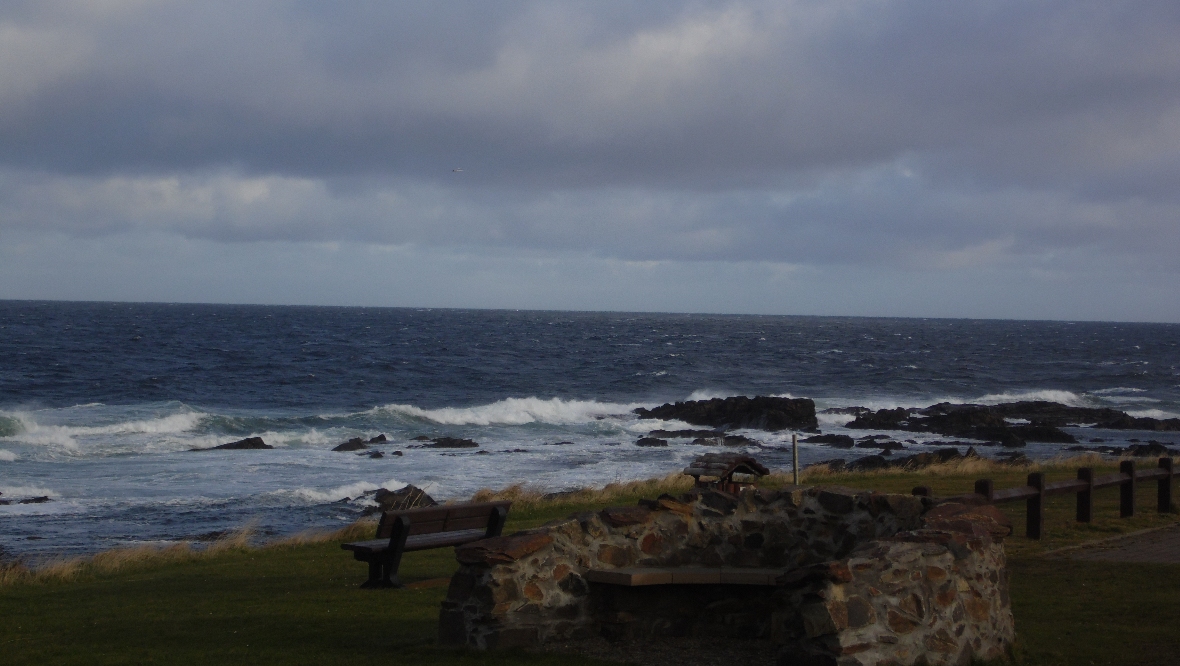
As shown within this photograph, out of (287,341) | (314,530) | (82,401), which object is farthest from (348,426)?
(287,341)

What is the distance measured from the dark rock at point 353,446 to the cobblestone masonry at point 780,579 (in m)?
27.7

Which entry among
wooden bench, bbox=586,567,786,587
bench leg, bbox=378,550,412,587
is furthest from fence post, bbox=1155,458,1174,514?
bench leg, bbox=378,550,412,587

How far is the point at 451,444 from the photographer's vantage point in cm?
3681

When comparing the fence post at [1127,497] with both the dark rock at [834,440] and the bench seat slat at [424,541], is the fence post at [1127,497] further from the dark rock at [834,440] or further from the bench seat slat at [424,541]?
the dark rock at [834,440]

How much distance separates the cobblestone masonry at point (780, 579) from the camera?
21.2 ft

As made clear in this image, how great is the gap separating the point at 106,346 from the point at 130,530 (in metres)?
63.4

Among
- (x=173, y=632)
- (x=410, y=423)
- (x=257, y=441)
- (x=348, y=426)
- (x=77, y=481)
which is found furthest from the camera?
(x=410, y=423)

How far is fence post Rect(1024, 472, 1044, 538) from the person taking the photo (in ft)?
41.3

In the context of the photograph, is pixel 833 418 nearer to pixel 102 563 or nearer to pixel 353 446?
pixel 353 446

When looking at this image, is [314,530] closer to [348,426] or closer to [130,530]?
[130,530]

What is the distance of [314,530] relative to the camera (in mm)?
18734

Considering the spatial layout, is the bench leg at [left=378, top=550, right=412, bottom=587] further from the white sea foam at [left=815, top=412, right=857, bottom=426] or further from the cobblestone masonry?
the white sea foam at [left=815, top=412, right=857, bottom=426]

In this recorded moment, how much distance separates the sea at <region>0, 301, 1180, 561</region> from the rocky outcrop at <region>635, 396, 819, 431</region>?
4.55 ft

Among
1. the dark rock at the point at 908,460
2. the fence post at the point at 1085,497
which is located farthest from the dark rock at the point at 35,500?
the fence post at the point at 1085,497
